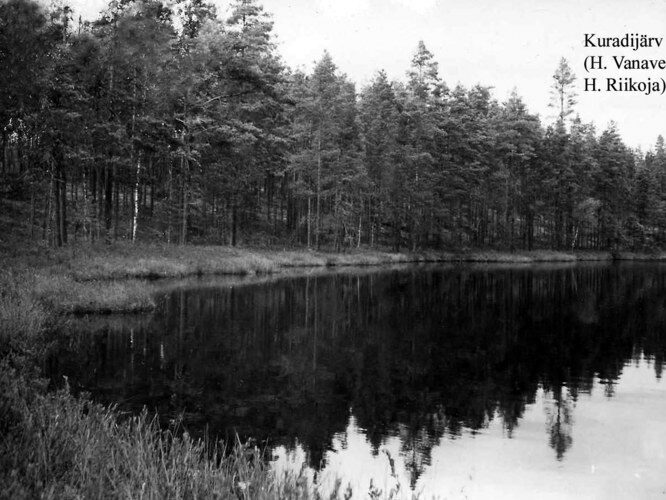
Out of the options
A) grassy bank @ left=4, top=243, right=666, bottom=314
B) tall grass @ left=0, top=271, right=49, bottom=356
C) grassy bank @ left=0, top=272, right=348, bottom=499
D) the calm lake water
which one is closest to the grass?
grassy bank @ left=0, top=272, right=348, bottom=499

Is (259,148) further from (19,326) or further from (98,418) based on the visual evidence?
(98,418)

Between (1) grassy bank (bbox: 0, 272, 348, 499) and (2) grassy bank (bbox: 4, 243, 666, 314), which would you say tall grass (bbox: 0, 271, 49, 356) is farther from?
(1) grassy bank (bbox: 0, 272, 348, 499)

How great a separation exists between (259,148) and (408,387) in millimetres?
42088

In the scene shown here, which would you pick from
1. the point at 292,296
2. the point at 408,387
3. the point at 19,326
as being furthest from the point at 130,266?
the point at 408,387

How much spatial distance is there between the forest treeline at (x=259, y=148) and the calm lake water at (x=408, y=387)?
15.1 meters

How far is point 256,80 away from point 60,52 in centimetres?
1758

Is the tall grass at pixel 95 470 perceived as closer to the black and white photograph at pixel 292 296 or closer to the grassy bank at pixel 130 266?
the black and white photograph at pixel 292 296

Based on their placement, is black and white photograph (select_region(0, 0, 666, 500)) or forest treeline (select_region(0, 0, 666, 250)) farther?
forest treeline (select_region(0, 0, 666, 250))

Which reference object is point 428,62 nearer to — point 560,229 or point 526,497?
point 560,229

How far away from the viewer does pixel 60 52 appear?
33.9 meters

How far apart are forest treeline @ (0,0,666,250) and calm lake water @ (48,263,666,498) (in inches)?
594

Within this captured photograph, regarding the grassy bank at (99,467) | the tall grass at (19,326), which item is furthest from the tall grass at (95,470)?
the tall grass at (19,326)

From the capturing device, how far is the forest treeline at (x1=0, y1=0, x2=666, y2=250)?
34.5 meters

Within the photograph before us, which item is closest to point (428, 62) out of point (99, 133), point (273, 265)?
point (273, 265)
